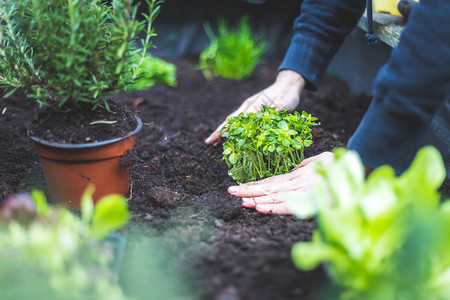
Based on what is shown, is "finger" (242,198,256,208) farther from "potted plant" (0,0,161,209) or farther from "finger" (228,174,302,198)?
"potted plant" (0,0,161,209)

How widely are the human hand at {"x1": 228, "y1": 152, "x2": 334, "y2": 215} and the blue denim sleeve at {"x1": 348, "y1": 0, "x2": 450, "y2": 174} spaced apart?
0.31 metres

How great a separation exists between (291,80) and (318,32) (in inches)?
13.4

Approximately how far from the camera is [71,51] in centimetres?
130

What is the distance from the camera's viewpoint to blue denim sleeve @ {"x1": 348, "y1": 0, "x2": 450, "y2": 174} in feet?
4.12

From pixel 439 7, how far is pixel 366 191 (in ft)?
2.44

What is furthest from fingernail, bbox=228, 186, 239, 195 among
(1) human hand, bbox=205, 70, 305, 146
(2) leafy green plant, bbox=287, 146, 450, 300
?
(2) leafy green plant, bbox=287, 146, 450, 300

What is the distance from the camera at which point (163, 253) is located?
1239 mm

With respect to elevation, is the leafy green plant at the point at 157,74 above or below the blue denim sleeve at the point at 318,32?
below

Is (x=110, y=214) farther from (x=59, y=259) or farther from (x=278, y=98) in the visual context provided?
(x=278, y=98)

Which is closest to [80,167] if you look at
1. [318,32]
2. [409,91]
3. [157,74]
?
[409,91]

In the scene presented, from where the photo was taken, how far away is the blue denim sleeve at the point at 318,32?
2.28 meters

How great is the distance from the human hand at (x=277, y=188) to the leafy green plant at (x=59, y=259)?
81 cm

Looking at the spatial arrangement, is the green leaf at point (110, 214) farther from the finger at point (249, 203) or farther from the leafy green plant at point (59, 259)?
the finger at point (249, 203)

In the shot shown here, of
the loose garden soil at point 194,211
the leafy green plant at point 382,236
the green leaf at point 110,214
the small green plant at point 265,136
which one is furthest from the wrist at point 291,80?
the green leaf at point 110,214
